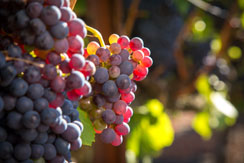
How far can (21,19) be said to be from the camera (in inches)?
12.7

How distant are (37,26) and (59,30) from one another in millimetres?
24

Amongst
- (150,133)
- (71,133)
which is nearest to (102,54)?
(71,133)

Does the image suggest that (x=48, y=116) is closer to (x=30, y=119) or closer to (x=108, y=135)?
(x=30, y=119)

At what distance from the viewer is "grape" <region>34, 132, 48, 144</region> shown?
1.15 feet

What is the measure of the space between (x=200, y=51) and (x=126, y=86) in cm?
218

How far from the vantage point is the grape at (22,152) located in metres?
0.34

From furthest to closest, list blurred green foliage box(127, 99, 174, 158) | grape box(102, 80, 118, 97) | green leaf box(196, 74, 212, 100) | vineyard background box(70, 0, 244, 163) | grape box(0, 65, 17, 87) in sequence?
green leaf box(196, 74, 212, 100), blurred green foliage box(127, 99, 174, 158), vineyard background box(70, 0, 244, 163), grape box(102, 80, 118, 97), grape box(0, 65, 17, 87)

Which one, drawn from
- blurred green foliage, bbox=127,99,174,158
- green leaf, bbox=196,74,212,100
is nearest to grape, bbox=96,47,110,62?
blurred green foliage, bbox=127,99,174,158

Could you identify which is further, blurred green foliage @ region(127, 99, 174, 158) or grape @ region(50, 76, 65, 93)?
blurred green foliage @ region(127, 99, 174, 158)

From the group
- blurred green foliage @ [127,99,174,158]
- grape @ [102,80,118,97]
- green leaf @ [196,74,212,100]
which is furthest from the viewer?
green leaf @ [196,74,212,100]

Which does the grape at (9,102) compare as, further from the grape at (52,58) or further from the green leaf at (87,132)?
the green leaf at (87,132)

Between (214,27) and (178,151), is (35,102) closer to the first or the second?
(214,27)

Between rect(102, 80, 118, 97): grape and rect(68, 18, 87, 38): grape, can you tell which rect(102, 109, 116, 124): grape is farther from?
rect(68, 18, 87, 38): grape

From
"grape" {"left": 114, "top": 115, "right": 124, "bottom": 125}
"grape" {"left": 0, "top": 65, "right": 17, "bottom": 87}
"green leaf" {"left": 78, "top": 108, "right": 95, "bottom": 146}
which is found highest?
"grape" {"left": 0, "top": 65, "right": 17, "bottom": 87}
